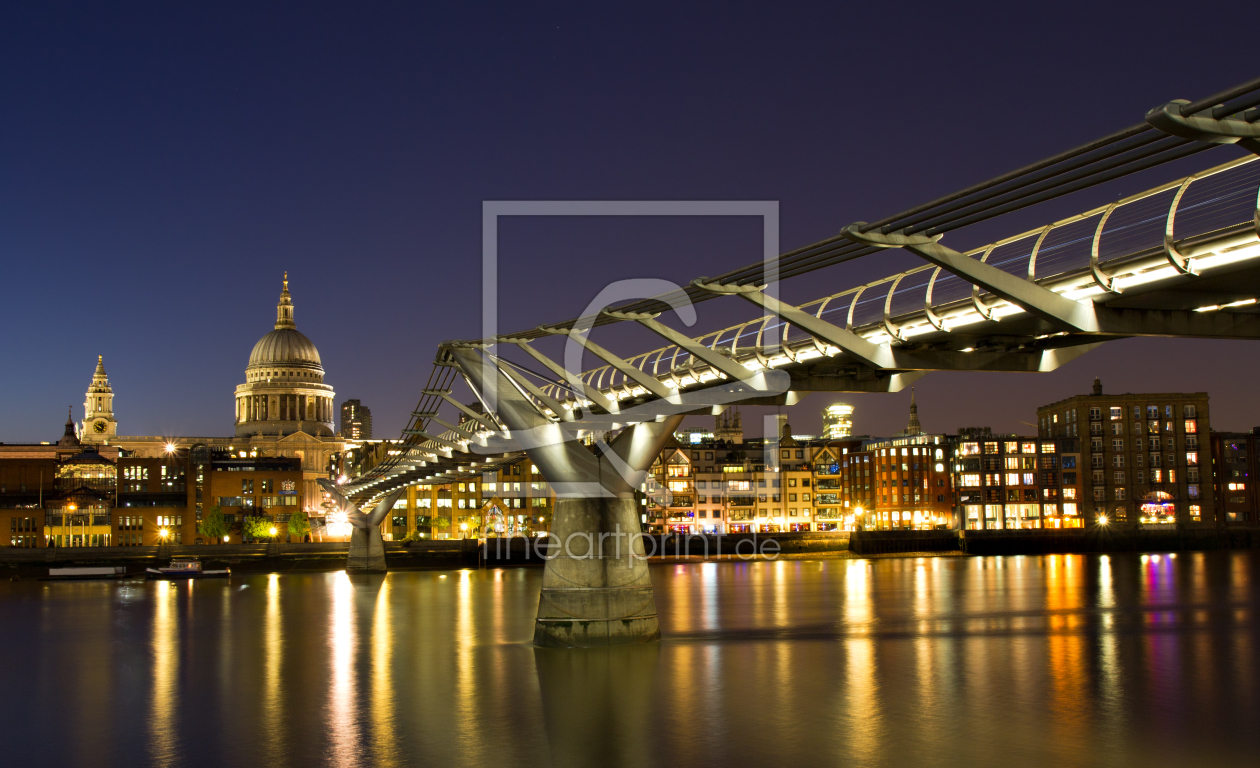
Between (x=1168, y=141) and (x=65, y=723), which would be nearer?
(x=1168, y=141)

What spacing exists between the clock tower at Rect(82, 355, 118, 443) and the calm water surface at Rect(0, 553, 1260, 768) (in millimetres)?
142736

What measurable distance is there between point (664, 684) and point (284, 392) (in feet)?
521

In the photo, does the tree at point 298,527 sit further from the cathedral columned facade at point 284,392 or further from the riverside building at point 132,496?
the cathedral columned facade at point 284,392

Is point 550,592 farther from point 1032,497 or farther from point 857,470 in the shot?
point 857,470

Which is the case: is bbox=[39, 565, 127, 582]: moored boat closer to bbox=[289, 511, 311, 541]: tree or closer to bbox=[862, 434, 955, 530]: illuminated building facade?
bbox=[289, 511, 311, 541]: tree

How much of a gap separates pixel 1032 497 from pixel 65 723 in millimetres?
110566

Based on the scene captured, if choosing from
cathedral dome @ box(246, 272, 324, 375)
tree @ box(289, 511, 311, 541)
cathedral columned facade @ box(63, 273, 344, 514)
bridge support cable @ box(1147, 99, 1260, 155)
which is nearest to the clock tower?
cathedral columned facade @ box(63, 273, 344, 514)

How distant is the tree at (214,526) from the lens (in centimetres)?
11319

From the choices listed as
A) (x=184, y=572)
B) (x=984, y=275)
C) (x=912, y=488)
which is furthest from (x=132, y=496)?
(x=984, y=275)

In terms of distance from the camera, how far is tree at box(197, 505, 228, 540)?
4456 inches

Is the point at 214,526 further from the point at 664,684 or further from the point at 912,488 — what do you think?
the point at 664,684

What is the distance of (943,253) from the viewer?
17.0m

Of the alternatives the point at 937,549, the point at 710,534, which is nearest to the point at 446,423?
the point at 710,534

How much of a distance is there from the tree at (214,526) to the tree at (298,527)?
7303mm
